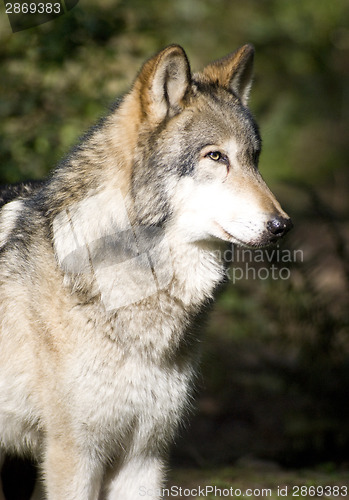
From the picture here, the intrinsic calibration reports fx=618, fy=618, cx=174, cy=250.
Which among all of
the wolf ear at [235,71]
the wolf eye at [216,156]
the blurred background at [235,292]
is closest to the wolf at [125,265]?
the wolf eye at [216,156]

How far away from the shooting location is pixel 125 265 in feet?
10.9

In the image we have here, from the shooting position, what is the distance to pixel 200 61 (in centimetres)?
1076

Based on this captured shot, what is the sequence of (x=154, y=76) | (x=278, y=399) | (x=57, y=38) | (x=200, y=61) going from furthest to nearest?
1. (x=200, y=61)
2. (x=278, y=399)
3. (x=57, y=38)
4. (x=154, y=76)

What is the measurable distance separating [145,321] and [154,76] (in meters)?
1.28

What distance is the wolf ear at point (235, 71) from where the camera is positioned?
3.61 meters

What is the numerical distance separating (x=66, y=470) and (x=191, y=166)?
1715mm

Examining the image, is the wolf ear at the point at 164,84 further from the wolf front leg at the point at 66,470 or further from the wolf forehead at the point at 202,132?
the wolf front leg at the point at 66,470

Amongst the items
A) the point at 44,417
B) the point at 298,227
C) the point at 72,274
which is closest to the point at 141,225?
the point at 72,274

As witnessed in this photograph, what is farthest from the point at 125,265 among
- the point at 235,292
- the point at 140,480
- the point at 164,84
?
the point at 235,292

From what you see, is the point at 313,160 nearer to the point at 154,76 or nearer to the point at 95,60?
the point at 95,60

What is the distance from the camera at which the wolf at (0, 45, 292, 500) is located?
3184 millimetres

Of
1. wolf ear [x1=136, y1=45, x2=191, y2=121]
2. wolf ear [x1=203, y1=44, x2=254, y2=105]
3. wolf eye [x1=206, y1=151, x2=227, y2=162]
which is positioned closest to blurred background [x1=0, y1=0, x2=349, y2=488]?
wolf ear [x1=203, y1=44, x2=254, y2=105]

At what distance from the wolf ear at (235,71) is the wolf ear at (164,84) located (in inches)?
14.9

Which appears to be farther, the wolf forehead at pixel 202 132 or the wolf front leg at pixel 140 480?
the wolf front leg at pixel 140 480
